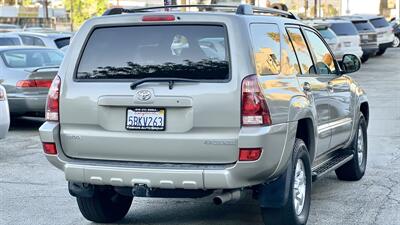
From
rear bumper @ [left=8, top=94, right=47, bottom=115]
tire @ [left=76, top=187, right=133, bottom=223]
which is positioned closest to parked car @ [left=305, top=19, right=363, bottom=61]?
rear bumper @ [left=8, top=94, right=47, bottom=115]

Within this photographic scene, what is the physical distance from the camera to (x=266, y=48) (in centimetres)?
578

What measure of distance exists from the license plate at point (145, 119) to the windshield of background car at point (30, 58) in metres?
7.92

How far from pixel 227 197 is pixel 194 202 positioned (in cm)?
177

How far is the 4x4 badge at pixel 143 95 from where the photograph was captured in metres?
5.45

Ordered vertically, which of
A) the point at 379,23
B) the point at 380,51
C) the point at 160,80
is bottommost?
the point at 380,51

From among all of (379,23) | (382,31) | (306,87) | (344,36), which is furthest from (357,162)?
(379,23)

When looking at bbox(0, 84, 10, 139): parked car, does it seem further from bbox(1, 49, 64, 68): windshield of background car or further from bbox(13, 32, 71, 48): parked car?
bbox(13, 32, 71, 48): parked car

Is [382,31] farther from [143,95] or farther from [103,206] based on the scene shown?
[143,95]

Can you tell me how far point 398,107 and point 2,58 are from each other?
8137 mm

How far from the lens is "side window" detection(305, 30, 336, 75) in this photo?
→ 711cm

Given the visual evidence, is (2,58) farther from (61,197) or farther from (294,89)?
(294,89)

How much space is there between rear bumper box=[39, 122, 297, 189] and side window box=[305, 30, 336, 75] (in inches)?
62.9

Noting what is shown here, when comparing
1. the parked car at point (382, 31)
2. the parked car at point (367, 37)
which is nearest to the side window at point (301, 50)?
the parked car at point (367, 37)

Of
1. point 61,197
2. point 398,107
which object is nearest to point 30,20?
point 398,107
